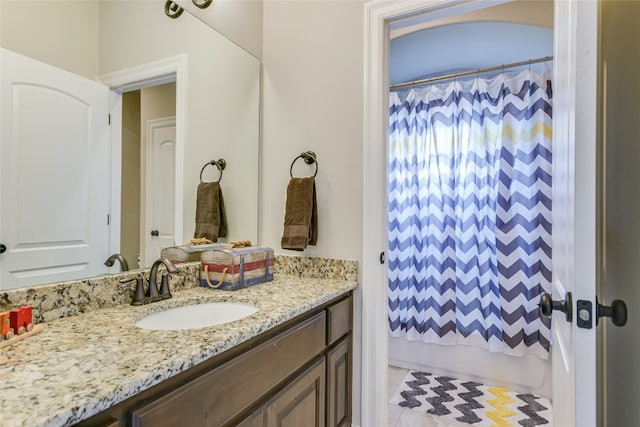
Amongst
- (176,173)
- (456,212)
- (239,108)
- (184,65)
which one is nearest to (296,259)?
(176,173)

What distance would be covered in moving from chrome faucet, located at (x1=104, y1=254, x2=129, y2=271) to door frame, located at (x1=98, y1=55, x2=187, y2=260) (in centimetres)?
2

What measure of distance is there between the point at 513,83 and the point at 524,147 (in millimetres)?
425

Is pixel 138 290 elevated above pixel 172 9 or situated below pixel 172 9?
below

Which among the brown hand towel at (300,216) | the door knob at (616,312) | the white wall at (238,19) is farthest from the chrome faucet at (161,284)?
the door knob at (616,312)

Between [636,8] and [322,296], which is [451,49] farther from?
[322,296]

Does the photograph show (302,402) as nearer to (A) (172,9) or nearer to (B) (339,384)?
(B) (339,384)

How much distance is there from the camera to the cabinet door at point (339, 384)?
1438 millimetres

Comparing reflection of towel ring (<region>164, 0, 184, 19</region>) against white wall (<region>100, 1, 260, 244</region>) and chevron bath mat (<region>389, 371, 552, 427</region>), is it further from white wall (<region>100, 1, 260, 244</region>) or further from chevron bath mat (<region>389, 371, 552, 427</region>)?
chevron bath mat (<region>389, 371, 552, 427</region>)

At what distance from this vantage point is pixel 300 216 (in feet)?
5.56

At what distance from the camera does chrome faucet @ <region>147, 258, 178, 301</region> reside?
1.24m

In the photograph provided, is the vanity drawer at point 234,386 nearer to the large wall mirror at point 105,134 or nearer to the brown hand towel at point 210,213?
the large wall mirror at point 105,134

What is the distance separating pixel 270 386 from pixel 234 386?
0.18 m

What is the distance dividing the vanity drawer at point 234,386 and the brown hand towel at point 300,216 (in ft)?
1.57

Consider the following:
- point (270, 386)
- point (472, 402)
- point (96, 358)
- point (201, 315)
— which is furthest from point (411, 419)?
point (96, 358)
